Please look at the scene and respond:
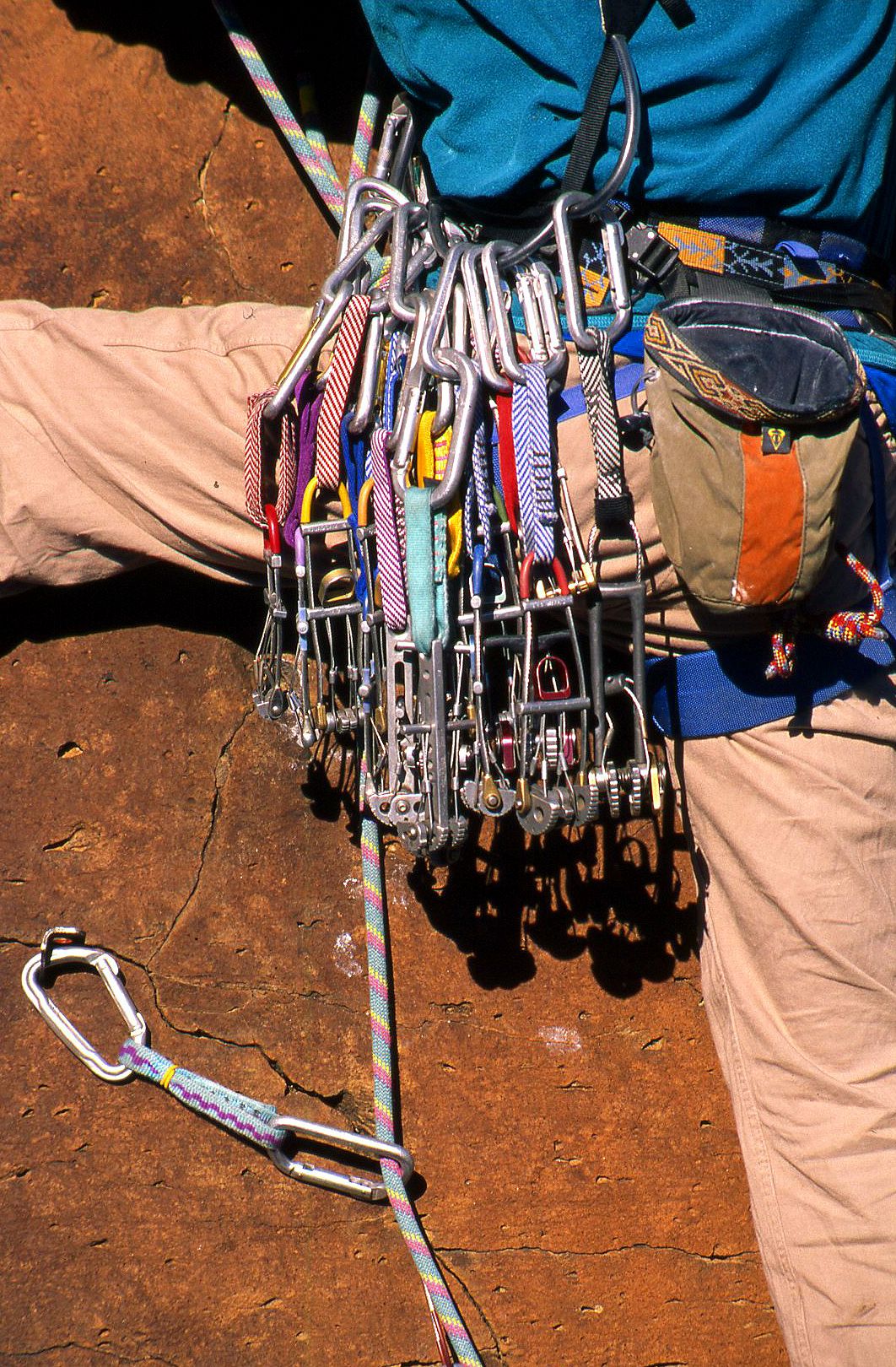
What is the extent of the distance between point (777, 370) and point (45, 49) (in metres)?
1.42

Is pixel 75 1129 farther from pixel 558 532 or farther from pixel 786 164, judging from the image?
pixel 786 164

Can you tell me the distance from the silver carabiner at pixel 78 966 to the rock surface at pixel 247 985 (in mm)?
32

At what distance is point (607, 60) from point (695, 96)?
0.13m

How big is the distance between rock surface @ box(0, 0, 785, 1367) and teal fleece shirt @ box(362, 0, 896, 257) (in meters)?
0.64

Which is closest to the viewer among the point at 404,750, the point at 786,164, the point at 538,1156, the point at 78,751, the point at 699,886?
the point at 786,164

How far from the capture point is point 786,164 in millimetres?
1401

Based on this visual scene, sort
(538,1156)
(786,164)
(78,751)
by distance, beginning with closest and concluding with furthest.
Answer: (786,164), (78,751), (538,1156)

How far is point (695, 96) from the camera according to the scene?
140 cm

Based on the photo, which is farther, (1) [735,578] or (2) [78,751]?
(2) [78,751]

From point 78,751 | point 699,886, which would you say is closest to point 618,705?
point 699,886

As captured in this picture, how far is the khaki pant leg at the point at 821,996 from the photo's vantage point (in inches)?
61.8

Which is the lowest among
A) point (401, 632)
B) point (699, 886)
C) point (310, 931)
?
point (310, 931)

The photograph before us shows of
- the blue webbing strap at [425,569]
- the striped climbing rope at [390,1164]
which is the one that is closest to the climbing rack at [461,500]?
the blue webbing strap at [425,569]

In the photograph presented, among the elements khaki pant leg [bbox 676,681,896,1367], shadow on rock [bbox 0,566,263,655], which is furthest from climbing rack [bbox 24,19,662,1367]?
shadow on rock [bbox 0,566,263,655]
